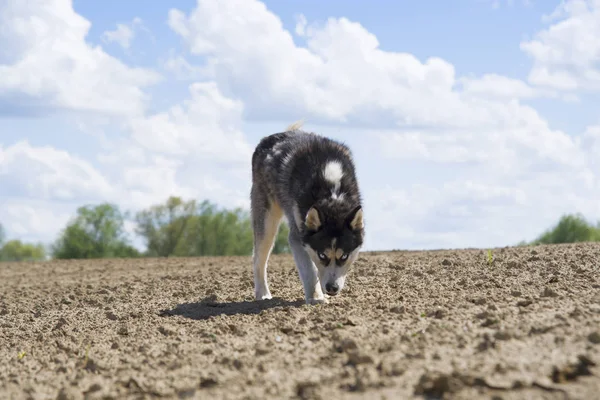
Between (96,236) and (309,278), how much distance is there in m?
36.6

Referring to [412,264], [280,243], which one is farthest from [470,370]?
[280,243]

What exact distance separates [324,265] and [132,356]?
2.88 m

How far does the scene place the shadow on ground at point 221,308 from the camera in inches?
357

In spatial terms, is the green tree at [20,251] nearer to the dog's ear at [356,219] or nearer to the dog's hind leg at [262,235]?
the dog's hind leg at [262,235]

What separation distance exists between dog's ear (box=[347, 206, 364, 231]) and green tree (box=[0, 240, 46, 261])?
6760 cm

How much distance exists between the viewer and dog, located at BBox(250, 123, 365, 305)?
8984 millimetres

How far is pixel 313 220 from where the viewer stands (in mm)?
8875

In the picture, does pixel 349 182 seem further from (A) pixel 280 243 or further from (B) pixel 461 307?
(A) pixel 280 243

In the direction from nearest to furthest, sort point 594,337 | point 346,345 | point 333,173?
point 594,337, point 346,345, point 333,173

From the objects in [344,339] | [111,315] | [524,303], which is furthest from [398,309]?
[111,315]

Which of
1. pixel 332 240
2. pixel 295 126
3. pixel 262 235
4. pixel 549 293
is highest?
pixel 295 126

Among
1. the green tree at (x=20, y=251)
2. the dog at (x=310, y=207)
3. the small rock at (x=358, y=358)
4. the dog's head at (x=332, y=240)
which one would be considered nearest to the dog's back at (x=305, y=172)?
the dog at (x=310, y=207)

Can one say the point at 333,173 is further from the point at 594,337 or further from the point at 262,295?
the point at 594,337

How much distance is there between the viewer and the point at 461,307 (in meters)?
7.67
